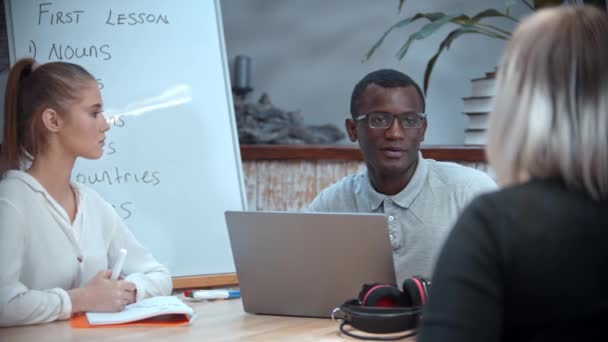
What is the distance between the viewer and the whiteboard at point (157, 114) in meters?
2.25

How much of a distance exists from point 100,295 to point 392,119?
835mm

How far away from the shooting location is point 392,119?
6.38 ft

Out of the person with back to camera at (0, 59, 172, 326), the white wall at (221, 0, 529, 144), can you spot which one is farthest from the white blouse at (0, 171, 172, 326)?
the white wall at (221, 0, 529, 144)

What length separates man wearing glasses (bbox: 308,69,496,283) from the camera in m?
1.95

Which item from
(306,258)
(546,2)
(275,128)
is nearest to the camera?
(306,258)

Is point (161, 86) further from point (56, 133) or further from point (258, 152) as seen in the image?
point (258, 152)

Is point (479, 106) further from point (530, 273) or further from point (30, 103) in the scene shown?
point (530, 273)

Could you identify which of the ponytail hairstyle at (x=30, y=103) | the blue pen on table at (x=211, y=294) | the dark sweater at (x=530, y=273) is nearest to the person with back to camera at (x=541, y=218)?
the dark sweater at (x=530, y=273)

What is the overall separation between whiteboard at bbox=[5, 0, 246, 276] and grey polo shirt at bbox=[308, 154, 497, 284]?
1.71 feet

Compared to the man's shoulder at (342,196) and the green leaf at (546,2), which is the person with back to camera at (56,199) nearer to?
the man's shoulder at (342,196)

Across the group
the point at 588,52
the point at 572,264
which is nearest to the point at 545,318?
the point at 572,264

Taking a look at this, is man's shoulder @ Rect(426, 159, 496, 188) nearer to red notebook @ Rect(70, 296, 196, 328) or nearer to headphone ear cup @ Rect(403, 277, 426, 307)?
headphone ear cup @ Rect(403, 277, 426, 307)

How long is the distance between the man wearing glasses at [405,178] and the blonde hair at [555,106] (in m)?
1.12

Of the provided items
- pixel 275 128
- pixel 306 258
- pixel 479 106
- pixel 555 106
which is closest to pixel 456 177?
pixel 306 258
